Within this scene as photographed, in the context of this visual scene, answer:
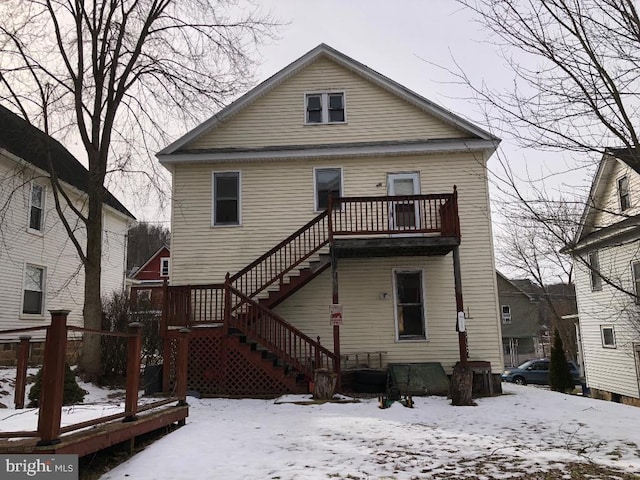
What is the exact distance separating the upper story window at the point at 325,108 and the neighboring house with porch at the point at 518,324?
113ft

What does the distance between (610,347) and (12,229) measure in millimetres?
22482

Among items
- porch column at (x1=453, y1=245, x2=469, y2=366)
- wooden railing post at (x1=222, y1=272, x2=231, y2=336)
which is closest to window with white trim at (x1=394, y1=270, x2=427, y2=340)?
porch column at (x1=453, y1=245, x2=469, y2=366)

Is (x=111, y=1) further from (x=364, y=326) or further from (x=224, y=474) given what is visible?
(x=224, y=474)

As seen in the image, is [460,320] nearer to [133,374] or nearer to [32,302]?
[133,374]

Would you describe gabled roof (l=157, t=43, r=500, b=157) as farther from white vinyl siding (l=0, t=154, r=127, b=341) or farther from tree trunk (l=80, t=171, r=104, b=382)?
white vinyl siding (l=0, t=154, r=127, b=341)

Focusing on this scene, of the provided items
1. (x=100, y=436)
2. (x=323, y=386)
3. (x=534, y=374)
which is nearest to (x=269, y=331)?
(x=323, y=386)

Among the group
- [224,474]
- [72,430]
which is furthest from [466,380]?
[72,430]

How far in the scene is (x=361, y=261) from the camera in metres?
13.2

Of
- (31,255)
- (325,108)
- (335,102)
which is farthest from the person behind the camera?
(31,255)

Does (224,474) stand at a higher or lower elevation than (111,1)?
lower

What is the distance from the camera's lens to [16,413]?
22.7 feet

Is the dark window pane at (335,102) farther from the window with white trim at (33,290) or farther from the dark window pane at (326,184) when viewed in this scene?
the window with white trim at (33,290)

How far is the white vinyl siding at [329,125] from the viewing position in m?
13.8

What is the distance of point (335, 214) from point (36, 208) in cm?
1089
